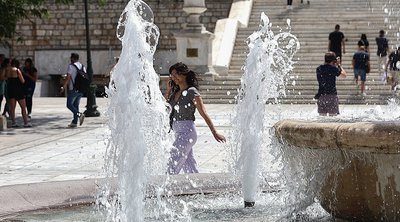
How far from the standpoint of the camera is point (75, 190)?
8570 mm

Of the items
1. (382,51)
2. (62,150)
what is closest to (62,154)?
(62,150)

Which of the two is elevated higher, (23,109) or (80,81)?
(80,81)

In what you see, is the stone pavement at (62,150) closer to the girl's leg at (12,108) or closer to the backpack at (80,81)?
the girl's leg at (12,108)

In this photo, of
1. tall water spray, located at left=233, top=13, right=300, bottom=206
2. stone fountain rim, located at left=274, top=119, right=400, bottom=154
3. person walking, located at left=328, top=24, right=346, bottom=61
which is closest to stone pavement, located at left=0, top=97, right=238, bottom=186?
tall water spray, located at left=233, top=13, right=300, bottom=206

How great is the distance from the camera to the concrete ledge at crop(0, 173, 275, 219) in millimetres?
7984

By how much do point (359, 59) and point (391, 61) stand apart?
0.77 meters

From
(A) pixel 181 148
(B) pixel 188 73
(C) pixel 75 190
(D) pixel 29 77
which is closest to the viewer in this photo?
(C) pixel 75 190

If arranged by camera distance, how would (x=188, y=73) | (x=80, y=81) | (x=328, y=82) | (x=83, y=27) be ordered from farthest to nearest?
(x=83, y=27)
(x=80, y=81)
(x=328, y=82)
(x=188, y=73)

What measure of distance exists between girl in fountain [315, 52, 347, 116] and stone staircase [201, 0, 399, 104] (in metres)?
9.73

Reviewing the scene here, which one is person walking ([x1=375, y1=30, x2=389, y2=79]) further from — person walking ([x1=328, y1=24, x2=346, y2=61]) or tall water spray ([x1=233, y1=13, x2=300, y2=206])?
tall water spray ([x1=233, y1=13, x2=300, y2=206])

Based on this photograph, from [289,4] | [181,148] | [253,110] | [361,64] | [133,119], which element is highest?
[289,4]

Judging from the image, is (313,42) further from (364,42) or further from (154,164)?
(154,164)

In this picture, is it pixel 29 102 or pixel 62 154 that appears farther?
pixel 29 102

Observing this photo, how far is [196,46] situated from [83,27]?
10.4 m
